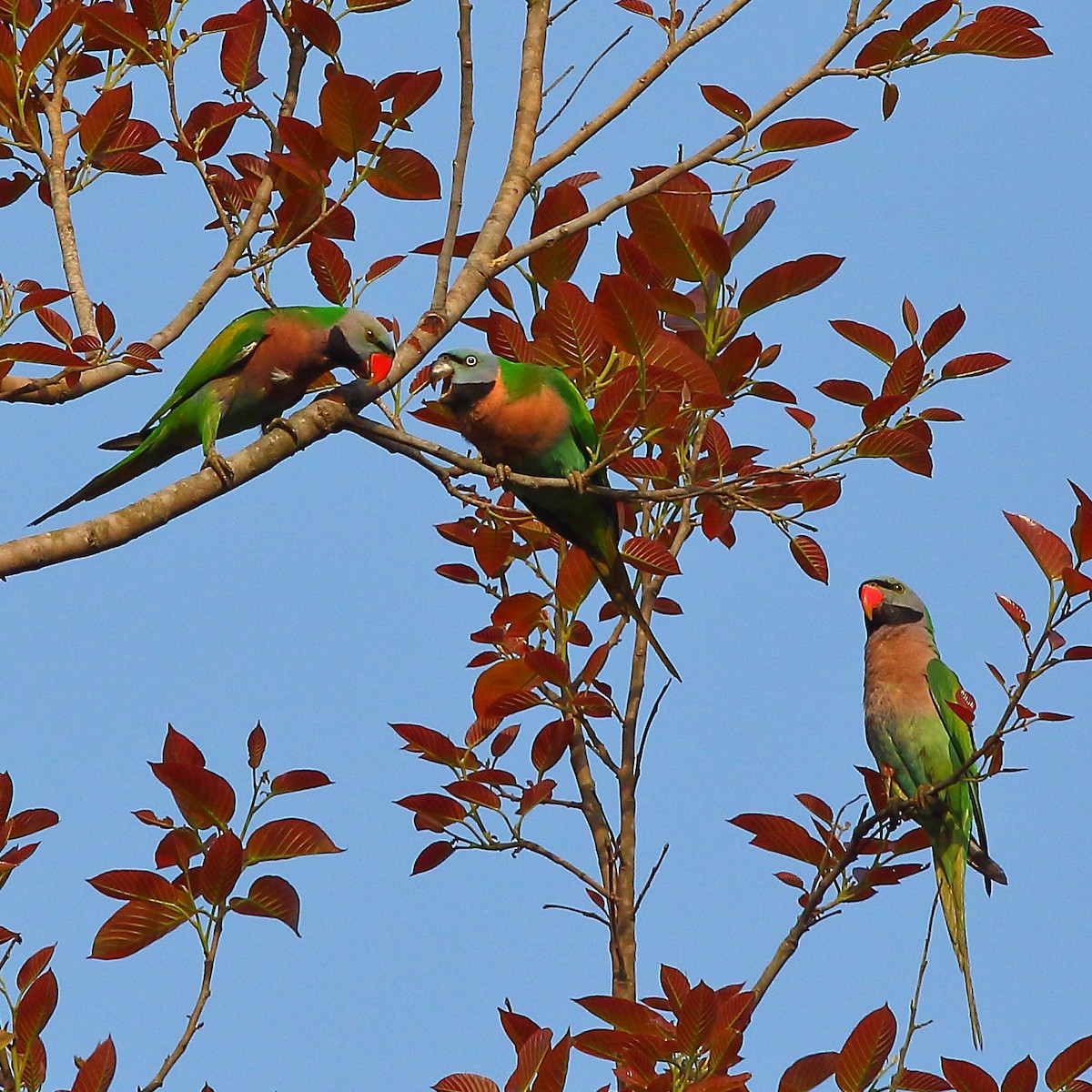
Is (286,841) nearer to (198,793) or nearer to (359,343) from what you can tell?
(198,793)

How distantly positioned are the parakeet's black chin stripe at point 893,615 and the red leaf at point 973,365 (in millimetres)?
2232

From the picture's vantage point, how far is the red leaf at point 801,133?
2.58 metres

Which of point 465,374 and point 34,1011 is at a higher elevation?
point 465,374

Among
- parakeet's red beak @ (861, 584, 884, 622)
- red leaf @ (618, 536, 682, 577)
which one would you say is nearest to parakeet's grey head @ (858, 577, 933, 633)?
parakeet's red beak @ (861, 584, 884, 622)

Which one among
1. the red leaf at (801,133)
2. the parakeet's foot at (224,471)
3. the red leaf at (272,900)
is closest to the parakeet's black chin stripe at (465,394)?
the red leaf at (801,133)

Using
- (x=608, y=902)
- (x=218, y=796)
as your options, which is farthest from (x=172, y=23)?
(x=608, y=902)

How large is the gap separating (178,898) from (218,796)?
0.19m

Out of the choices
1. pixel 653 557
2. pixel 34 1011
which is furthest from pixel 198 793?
pixel 653 557

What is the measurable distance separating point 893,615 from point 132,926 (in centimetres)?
336

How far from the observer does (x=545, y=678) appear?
3154 mm

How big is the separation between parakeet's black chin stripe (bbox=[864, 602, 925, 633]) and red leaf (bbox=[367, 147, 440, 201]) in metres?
2.88

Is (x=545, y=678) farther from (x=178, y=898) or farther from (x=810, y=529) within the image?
(x=178, y=898)

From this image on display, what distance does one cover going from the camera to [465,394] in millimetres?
3434

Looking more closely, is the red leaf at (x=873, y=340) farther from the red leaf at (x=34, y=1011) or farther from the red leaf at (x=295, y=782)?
the red leaf at (x=34, y=1011)
